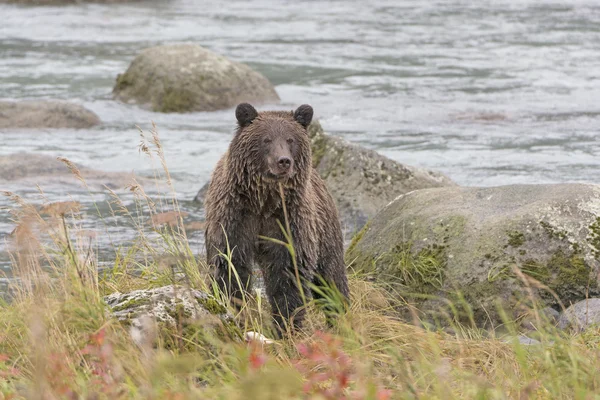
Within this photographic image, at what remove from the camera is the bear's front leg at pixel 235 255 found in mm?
5949

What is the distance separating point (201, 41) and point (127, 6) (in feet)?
32.3

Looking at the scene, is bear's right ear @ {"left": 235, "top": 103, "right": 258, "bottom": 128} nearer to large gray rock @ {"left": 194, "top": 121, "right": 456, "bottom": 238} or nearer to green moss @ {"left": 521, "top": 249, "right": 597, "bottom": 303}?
green moss @ {"left": 521, "top": 249, "right": 597, "bottom": 303}

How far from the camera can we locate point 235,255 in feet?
19.5

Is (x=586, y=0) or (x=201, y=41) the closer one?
(x=201, y=41)

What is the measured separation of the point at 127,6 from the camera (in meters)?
34.3

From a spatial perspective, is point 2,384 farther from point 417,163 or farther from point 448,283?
point 417,163

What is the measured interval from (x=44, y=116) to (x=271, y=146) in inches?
433

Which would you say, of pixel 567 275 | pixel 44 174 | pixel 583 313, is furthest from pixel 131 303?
pixel 44 174

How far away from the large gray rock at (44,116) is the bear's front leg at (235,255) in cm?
1063


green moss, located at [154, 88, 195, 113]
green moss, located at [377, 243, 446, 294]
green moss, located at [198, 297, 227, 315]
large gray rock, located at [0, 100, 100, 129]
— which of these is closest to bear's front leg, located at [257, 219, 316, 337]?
green moss, located at [198, 297, 227, 315]

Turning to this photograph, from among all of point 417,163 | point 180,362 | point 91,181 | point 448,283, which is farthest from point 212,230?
point 417,163

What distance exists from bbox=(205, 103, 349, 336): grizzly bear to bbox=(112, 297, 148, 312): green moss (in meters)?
0.81

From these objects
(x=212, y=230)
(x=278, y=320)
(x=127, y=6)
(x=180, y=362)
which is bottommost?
(x=127, y=6)

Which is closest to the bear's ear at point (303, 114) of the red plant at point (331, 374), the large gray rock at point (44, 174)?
the red plant at point (331, 374)
